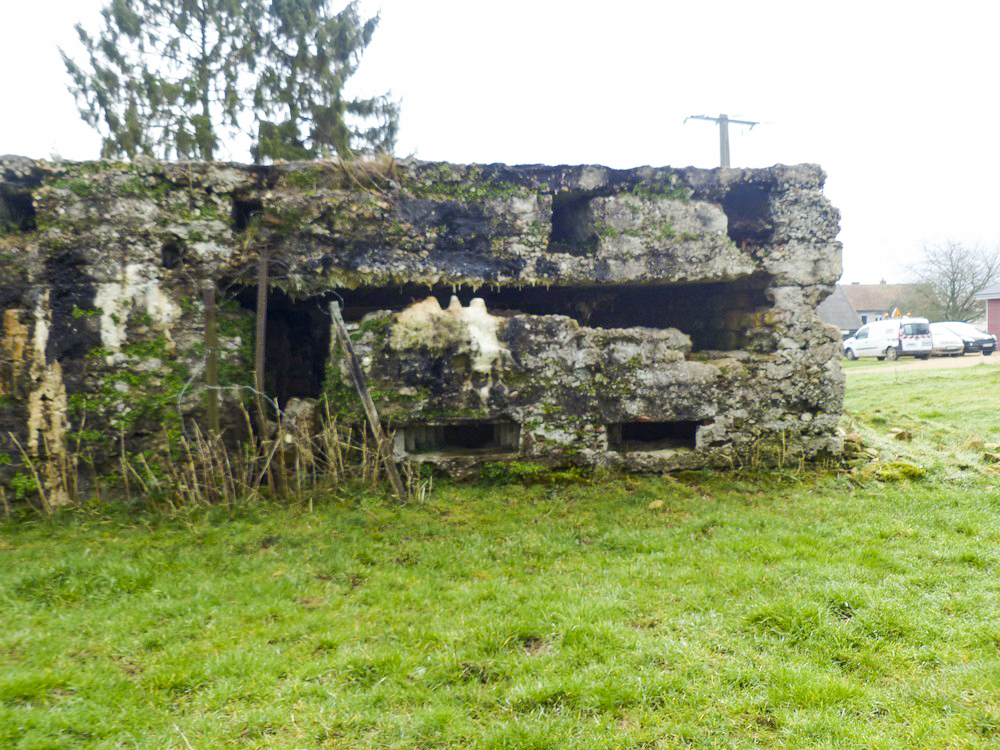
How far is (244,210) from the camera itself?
626 cm

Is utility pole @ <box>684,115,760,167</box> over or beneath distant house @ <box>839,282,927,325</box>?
over

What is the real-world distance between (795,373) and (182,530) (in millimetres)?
6080

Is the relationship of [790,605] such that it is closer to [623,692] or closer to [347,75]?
[623,692]

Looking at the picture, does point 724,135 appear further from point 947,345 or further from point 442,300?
point 947,345

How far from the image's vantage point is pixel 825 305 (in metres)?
43.3

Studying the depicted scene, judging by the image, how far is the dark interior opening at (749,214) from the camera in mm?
7012

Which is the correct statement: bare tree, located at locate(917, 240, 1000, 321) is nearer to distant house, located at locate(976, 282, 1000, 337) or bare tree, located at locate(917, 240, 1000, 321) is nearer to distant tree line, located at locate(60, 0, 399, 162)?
distant house, located at locate(976, 282, 1000, 337)

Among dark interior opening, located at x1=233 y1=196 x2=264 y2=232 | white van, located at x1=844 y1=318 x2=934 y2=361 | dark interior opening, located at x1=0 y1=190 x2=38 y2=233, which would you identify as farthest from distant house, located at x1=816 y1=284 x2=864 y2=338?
dark interior opening, located at x1=0 y1=190 x2=38 y2=233

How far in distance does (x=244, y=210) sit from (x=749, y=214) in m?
5.39

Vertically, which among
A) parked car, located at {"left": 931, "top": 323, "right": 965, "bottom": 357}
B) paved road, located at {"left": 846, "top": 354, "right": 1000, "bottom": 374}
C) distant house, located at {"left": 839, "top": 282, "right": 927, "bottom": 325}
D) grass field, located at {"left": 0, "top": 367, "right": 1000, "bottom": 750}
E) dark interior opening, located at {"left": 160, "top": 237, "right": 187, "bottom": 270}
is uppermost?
distant house, located at {"left": 839, "top": 282, "right": 927, "bottom": 325}

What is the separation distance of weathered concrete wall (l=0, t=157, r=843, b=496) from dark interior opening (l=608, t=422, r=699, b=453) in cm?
4

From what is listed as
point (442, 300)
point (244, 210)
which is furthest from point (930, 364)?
point (244, 210)

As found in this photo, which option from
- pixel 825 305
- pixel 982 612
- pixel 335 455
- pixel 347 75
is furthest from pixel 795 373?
pixel 825 305

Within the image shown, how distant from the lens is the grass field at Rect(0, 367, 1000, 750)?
2.83m
